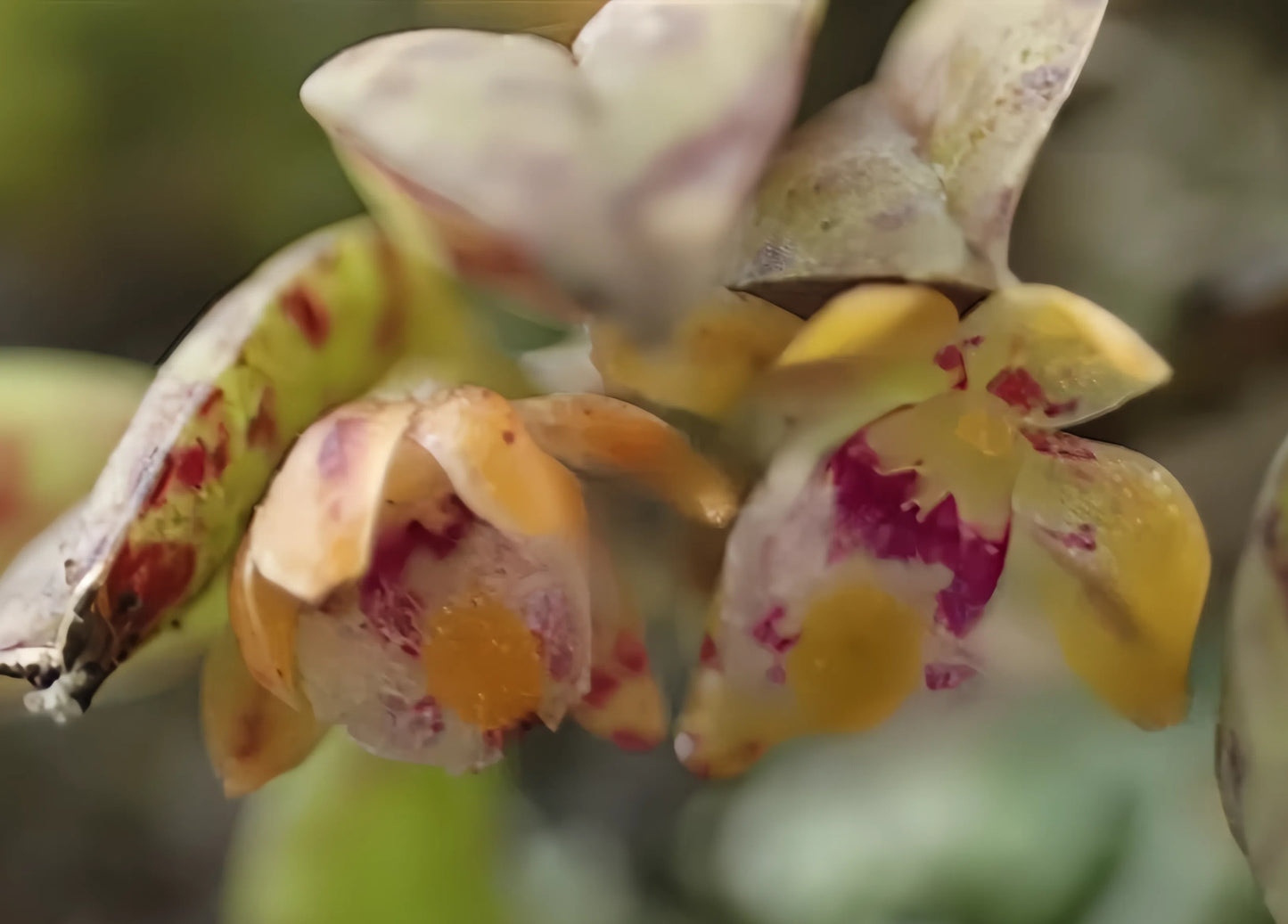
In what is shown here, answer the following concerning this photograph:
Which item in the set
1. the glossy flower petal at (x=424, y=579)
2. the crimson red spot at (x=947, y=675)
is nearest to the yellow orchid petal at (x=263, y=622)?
the glossy flower petal at (x=424, y=579)

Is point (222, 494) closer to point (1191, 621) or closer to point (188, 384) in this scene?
point (188, 384)

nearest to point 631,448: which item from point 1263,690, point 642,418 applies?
point 642,418

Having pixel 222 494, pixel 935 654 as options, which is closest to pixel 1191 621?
pixel 935 654

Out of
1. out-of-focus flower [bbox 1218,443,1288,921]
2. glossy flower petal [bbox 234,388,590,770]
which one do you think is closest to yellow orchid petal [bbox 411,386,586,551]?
glossy flower petal [bbox 234,388,590,770]

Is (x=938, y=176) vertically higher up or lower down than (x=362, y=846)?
higher up

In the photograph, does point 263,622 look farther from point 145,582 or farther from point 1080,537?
point 1080,537

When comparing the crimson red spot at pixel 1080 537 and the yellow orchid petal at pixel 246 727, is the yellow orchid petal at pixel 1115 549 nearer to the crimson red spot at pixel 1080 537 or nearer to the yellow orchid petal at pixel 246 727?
the crimson red spot at pixel 1080 537
